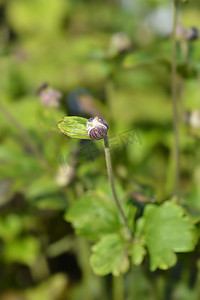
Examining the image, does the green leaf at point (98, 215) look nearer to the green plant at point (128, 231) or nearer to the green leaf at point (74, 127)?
the green plant at point (128, 231)

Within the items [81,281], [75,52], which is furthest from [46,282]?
[75,52]

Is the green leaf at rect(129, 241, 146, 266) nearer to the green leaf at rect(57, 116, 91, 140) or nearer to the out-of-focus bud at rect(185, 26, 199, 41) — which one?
the green leaf at rect(57, 116, 91, 140)

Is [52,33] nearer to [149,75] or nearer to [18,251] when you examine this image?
[149,75]

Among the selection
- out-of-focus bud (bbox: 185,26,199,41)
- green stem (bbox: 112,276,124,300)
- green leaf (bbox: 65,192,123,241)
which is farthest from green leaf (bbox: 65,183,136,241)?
out-of-focus bud (bbox: 185,26,199,41)

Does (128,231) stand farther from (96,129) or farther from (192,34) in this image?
(192,34)

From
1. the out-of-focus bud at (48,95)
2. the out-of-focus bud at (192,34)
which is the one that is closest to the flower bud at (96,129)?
the out-of-focus bud at (48,95)

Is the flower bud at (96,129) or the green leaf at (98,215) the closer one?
the flower bud at (96,129)
